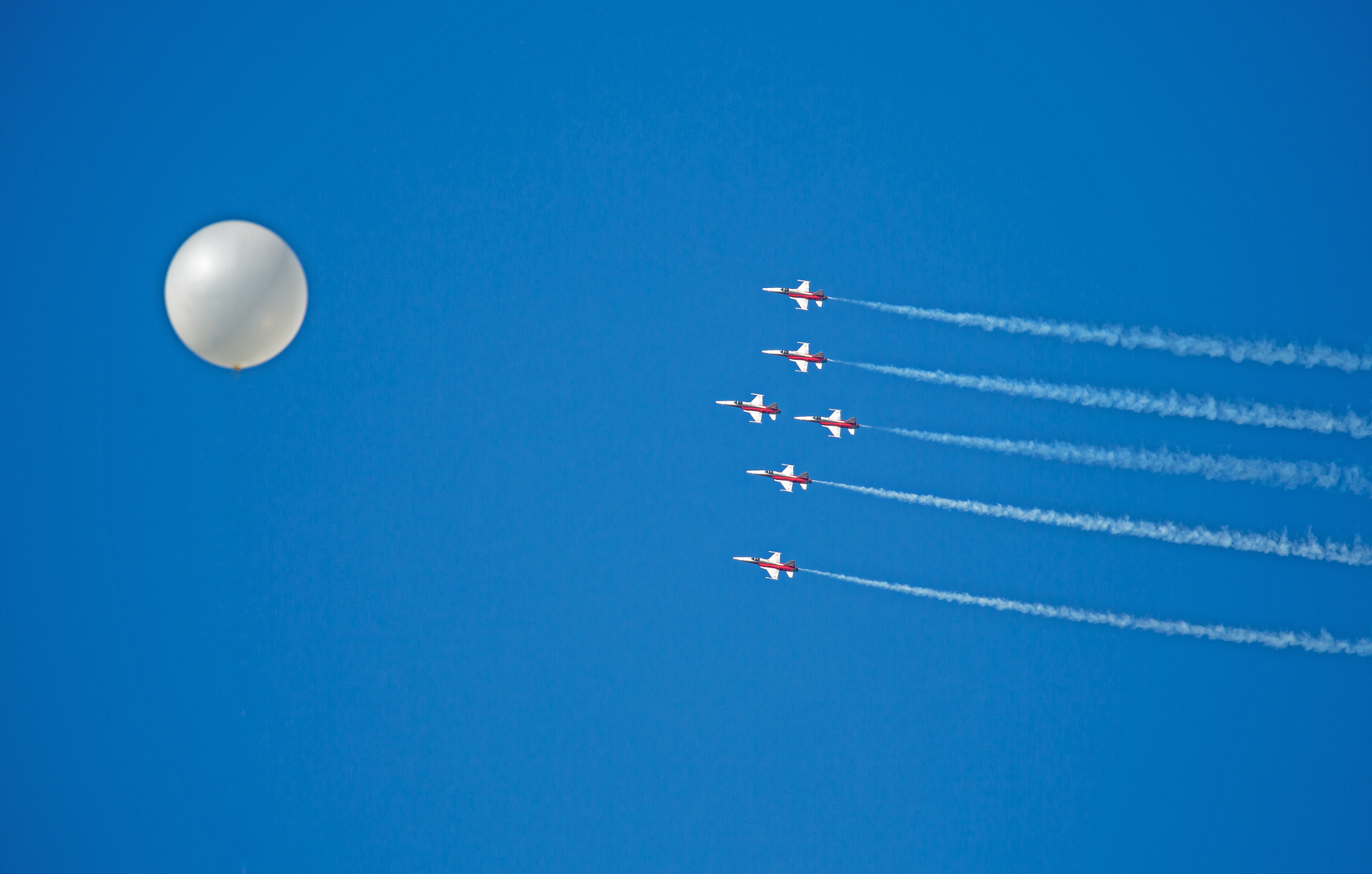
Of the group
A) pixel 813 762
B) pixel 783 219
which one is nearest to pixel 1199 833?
pixel 813 762

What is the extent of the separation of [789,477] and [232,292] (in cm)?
1128

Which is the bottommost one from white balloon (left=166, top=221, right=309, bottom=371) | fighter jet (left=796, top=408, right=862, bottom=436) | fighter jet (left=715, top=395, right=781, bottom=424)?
white balloon (left=166, top=221, right=309, bottom=371)

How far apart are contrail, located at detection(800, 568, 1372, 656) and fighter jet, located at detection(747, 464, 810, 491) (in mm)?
2025

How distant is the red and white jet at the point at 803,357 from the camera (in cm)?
2442

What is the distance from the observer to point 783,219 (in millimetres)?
24844

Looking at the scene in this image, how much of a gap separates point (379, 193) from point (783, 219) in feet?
26.4

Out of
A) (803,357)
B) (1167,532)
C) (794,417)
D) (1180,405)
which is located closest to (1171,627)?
(1167,532)

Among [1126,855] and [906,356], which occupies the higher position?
[906,356]

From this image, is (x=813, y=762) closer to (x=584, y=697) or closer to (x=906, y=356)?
(x=584, y=697)

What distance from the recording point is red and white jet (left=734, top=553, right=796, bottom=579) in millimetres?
24094

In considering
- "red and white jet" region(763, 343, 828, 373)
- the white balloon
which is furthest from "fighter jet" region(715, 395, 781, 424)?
the white balloon

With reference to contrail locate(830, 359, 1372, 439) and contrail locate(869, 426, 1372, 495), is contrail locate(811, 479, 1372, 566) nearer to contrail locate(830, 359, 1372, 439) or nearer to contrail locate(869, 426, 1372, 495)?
contrail locate(869, 426, 1372, 495)

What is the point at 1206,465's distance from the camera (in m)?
23.9

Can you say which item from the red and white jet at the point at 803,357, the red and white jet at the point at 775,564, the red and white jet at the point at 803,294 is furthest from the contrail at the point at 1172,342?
the red and white jet at the point at 775,564
